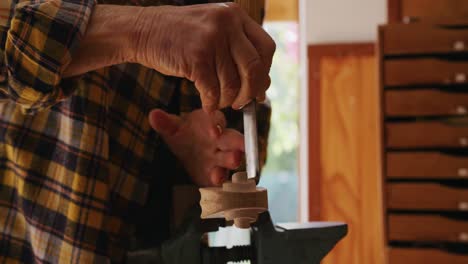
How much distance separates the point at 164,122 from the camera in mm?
662

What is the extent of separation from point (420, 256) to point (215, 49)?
79.9 inches

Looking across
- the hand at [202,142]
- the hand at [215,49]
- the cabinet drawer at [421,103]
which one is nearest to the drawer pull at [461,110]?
the cabinet drawer at [421,103]

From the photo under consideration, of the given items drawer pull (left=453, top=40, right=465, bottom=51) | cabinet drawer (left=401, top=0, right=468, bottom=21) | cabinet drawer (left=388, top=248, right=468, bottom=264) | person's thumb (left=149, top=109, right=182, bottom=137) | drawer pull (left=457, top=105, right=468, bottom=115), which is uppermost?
cabinet drawer (left=401, top=0, right=468, bottom=21)

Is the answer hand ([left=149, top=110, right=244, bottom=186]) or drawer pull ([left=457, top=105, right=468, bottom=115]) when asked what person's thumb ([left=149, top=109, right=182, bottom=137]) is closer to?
hand ([left=149, top=110, right=244, bottom=186])

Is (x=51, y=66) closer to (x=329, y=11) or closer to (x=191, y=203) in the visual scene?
(x=191, y=203)

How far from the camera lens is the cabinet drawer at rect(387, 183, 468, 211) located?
2172mm

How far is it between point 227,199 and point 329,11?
261 cm

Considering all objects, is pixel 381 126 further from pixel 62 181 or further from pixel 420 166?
pixel 62 181

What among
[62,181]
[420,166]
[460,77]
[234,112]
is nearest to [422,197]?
[420,166]

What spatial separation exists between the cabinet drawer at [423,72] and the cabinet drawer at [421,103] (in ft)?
0.14

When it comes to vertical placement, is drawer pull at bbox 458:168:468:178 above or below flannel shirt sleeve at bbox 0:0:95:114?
below

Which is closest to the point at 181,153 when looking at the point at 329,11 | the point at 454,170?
the point at 454,170

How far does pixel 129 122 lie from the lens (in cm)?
69

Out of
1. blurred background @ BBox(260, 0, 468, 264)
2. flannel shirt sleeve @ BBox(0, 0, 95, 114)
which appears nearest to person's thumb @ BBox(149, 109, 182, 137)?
flannel shirt sleeve @ BBox(0, 0, 95, 114)
